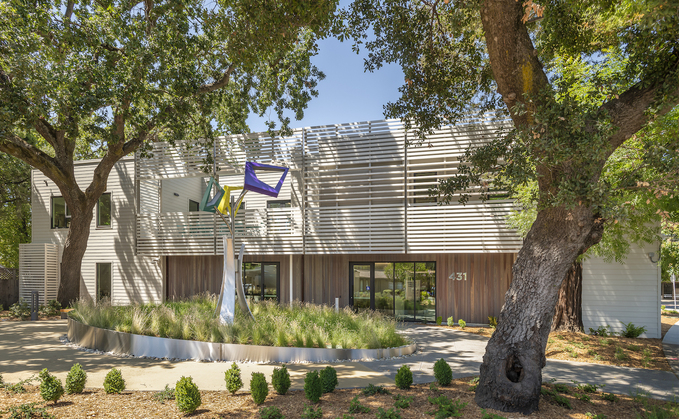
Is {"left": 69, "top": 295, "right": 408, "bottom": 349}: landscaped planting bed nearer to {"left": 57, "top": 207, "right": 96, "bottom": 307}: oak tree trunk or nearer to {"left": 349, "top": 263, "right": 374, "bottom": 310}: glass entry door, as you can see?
{"left": 349, "top": 263, "right": 374, "bottom": 310}: glass entry door

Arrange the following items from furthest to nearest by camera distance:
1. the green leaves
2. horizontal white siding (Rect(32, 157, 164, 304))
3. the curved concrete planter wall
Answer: horizontal white siding (Rect(32, 157, 164, 304)), the green leaves, the curved concrete planter wall

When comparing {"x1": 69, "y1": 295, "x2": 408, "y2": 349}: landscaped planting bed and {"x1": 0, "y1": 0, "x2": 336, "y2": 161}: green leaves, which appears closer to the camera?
{"x1": 69, "y1": 295, "x2": 408, "y2": 349}: landscaped planting bed

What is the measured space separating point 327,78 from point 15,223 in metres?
24.1

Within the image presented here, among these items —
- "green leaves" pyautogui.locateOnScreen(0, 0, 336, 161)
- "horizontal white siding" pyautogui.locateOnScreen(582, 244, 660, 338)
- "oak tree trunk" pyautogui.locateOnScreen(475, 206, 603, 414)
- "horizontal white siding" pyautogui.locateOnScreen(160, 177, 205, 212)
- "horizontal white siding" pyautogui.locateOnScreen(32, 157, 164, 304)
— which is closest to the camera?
"oak tree trunk" pyautogui.locateOnScreen(475, 206, 603, 414)

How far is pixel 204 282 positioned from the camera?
1709 cm

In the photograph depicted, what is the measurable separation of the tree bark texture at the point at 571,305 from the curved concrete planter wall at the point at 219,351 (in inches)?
195

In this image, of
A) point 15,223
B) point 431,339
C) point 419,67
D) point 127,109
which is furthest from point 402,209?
point 15,223

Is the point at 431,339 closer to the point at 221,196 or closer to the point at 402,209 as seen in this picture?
the point at 402,209

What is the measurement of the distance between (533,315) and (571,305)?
736cm

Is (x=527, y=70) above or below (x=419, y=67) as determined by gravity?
below

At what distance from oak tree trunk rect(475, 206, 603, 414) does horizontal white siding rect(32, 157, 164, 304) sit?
15129 mm

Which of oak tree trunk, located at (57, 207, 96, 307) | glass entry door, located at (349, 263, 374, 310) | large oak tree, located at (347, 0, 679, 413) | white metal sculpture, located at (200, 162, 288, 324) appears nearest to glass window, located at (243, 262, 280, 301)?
glass entry door, located at (349, 263, 374, 310)

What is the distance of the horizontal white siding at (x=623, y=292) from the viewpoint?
464 inches

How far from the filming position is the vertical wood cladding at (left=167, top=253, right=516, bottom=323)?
44.6 feet
